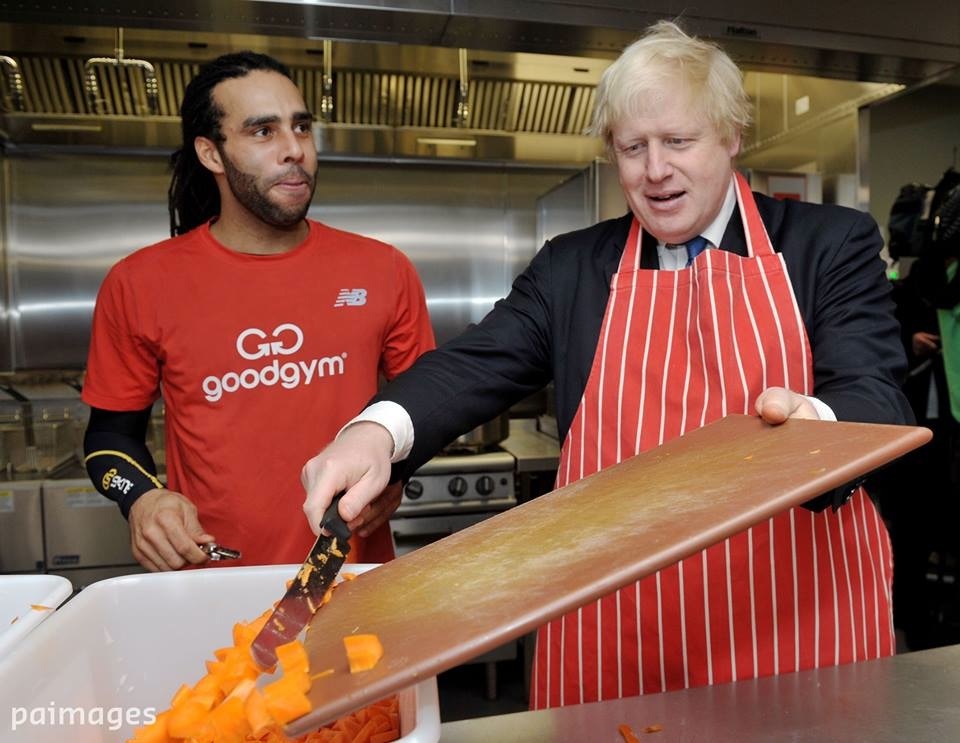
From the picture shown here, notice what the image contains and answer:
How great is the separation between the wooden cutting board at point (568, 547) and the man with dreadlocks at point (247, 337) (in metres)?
0.84

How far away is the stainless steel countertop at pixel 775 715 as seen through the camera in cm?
87

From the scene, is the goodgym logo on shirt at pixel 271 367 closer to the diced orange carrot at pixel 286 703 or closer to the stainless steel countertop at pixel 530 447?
the diced orange carrot at pixel 286 703

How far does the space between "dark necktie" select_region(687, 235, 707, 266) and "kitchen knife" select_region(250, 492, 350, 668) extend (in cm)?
75

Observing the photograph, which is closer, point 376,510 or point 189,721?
point 189,721

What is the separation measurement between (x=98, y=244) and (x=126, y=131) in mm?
523

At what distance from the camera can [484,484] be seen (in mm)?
3113

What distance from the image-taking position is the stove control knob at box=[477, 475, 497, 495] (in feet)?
10.2

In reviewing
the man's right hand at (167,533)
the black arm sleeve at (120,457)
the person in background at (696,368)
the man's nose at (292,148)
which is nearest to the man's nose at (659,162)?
the person in background at (696,368)

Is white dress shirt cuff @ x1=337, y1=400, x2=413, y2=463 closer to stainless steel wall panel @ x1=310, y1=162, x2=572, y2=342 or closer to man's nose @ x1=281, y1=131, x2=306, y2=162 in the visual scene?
man's nose @ x1=281, y1=131, x2=306, y2=162

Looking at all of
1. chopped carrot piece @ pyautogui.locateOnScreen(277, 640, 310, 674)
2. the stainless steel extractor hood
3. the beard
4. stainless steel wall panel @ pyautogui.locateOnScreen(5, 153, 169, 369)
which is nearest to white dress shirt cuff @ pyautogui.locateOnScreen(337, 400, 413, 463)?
chopped carrot piece @ pyautogui.locateOnScreen(277, 640, 310, 674)

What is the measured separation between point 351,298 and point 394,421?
647mm

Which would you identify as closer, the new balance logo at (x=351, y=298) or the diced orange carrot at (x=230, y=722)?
the diced orange carrot at (x=230, y=722)

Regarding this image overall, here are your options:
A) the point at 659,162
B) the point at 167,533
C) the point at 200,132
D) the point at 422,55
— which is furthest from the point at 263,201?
the point at 422,55

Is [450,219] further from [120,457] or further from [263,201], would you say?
[120,457]
